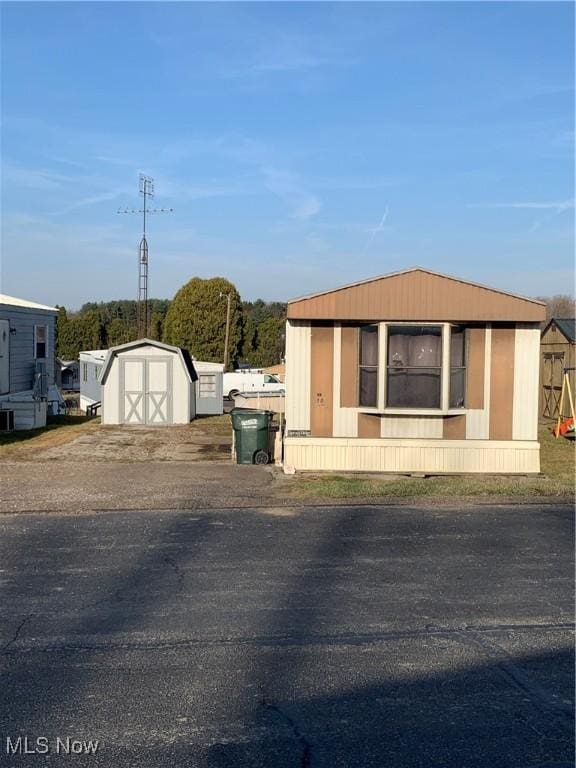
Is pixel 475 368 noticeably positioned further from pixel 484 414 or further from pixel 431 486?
pixel 431 486

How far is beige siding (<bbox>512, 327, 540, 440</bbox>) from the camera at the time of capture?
44.4 ft

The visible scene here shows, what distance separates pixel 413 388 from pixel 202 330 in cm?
3827

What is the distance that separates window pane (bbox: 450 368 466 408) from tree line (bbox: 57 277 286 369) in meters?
33.0

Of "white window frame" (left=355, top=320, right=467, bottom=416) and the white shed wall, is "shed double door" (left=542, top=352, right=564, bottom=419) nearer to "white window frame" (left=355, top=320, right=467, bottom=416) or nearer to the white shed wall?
the white shed wall

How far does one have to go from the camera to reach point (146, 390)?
24359mm

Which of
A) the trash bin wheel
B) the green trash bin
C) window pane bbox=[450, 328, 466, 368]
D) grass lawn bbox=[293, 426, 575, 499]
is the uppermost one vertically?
window pane bbox=[450, 328, 466, 368]

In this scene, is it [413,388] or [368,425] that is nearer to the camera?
[413,388]

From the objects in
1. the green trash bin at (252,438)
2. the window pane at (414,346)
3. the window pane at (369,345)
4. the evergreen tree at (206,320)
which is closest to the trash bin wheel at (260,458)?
the green trash bin at (252,438)

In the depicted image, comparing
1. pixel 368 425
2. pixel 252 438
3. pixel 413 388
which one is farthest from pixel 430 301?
pixel 252 438

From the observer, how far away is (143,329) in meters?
39.5

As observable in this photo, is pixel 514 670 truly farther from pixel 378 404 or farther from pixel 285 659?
pixel 378 404

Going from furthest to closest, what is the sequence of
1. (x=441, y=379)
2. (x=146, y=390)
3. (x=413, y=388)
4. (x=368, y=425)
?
(x=146, y=390) → (x=368, y=425) → (x=413, y=388) → (x=441, y=379)

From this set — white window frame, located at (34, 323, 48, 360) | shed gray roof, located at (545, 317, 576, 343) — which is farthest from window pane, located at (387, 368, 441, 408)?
white window frame, located at (34, 323, 48, 360)

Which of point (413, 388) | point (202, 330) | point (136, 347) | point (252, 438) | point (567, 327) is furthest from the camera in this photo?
point (202, 330)
